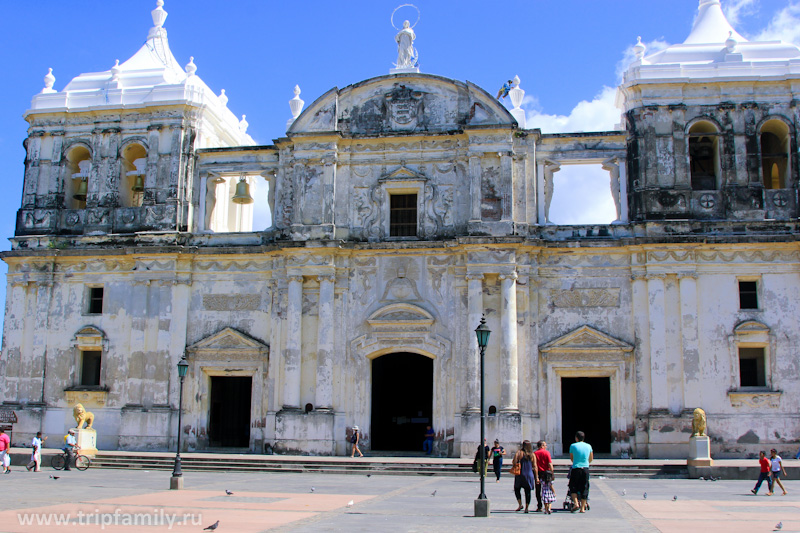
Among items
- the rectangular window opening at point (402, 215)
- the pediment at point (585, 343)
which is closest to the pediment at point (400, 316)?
the rectangular window opening at point (402, 215)

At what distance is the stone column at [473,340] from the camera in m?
27.3

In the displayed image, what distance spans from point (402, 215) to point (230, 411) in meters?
10.0

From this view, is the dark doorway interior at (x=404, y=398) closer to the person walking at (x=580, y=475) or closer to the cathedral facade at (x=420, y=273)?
the cathedral facade at (x=420, y=273)

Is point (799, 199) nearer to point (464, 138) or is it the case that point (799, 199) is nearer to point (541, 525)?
point (464, 138)

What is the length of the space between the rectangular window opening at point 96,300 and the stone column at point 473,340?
46.7ft

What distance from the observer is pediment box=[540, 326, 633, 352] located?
27.8 meters

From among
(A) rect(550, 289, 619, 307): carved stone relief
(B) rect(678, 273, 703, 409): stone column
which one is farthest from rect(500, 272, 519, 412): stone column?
(B) rect(678, 273, 703, 409): stone column

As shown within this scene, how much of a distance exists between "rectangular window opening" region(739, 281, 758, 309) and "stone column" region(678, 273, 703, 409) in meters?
1.77

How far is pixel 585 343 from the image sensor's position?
1101 inches

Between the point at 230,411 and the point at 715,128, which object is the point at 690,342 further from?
the point at 230,411

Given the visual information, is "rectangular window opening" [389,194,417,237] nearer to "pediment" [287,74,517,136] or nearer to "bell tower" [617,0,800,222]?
"pediment" [287,74,517,136]

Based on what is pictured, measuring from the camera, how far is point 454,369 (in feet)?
93.0

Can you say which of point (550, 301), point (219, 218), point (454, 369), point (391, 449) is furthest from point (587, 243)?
point (219, 218)

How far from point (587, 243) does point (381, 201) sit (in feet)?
24.8
